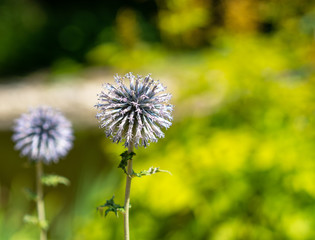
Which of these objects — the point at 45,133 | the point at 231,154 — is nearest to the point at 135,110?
the point at 45,133

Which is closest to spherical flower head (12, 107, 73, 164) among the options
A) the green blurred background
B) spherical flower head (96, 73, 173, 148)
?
the green blurred background

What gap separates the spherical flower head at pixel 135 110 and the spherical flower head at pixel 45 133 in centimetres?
56

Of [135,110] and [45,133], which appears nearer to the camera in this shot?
[135,110]

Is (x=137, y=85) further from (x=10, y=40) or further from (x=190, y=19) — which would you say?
(x=10, y=40)

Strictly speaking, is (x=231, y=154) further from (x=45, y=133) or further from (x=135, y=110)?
(x=135, y=110)

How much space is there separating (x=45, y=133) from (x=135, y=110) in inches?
26.1

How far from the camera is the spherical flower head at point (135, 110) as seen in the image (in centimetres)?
109

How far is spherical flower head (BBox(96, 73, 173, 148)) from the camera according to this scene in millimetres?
1090

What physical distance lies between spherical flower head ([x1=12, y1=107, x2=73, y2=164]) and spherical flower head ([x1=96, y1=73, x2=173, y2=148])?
1.82 ft

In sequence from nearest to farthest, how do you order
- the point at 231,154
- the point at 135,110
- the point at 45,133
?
the point at 135,110 → the point at 45,133 → the point at 231,154

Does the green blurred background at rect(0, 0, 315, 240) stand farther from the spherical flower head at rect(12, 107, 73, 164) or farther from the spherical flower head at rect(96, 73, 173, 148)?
the spherical flower head at rect(96, 73, 173, 148)

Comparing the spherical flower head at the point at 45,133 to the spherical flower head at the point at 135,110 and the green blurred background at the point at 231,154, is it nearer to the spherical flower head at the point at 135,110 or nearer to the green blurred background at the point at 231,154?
the green blurred background at the point at 231,154

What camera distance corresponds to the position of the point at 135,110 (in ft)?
3.66

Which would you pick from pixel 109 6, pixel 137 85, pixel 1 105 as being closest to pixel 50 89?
pixel 1 105
